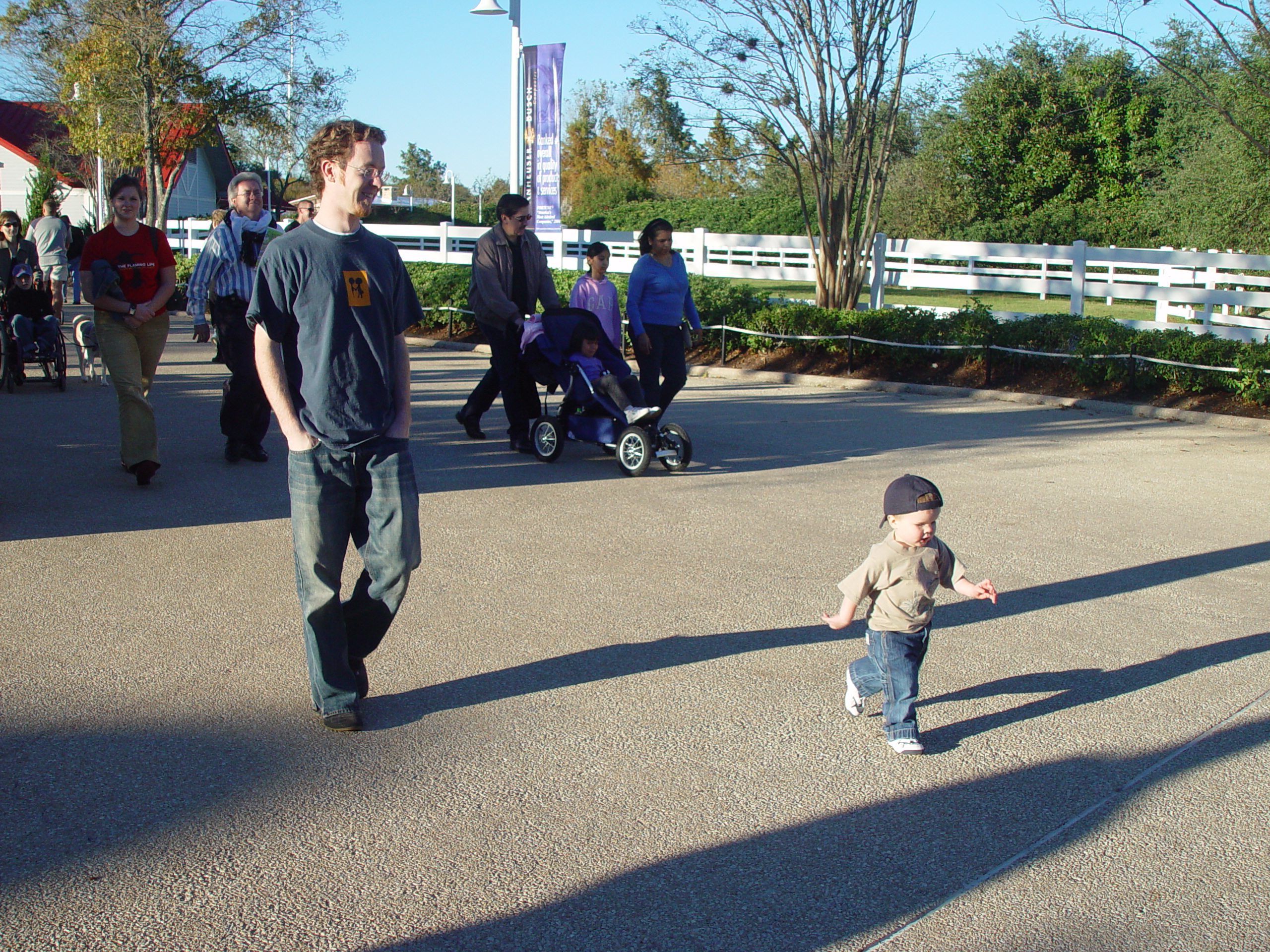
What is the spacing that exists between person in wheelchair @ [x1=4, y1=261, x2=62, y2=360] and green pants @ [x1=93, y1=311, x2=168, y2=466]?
16.8ft

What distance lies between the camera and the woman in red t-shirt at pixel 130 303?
7.59 meters

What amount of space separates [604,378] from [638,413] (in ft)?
1.47

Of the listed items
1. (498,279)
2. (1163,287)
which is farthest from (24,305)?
(1163,287)

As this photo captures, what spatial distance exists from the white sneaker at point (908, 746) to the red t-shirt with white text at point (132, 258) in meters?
5.80

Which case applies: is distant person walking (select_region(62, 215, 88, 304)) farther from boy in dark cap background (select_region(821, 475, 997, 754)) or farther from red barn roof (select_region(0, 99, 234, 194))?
boy in dark cap background (select_region(821, 475, 997, 754))

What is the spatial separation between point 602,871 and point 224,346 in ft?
20.8

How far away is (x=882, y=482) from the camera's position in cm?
855

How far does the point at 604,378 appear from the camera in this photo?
8.96 m

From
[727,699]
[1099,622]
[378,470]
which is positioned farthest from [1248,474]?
[378,470]

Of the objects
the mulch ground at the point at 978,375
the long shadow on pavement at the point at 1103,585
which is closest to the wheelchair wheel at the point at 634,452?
the long shadow on pavement at the point at 1103,585

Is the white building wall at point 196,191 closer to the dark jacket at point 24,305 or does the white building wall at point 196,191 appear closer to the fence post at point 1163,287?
the dark jacket at point 24,305

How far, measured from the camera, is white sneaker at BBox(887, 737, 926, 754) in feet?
13.0

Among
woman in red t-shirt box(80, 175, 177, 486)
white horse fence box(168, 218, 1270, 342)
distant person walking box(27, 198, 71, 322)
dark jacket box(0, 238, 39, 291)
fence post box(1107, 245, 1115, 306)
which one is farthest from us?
fence post box(1107, 245, 1115, 306)

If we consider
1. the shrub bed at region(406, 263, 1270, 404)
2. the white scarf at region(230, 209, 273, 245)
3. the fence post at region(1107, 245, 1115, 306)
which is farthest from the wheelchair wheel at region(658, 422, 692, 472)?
the fence post at region(1107, 245, 1115, 306)
